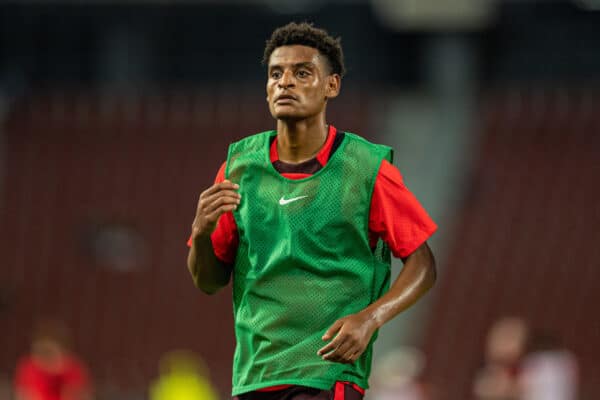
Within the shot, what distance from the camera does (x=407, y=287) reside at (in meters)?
3.67

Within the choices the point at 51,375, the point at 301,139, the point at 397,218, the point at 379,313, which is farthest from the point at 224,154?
the point at 379,313

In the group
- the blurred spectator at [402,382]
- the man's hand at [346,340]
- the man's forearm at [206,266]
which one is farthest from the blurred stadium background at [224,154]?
the man's hand at [346,340]

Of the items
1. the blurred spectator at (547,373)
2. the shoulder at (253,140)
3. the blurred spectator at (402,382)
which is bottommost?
the blurred spectator at (402,382)

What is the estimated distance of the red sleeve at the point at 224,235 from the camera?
3.87 meters

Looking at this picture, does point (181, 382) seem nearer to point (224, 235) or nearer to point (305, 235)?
point (224, 235)

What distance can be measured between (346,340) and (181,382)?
10.5 m

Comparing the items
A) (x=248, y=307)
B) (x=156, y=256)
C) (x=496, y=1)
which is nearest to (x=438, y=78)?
(x=496, y=1)

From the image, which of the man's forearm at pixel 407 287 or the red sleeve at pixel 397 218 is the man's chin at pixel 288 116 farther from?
the man's forearm at pixel 407 287

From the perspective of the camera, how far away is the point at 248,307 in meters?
3.76

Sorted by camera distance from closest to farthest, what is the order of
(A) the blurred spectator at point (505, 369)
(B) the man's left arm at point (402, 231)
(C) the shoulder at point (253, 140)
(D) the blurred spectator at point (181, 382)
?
1. (B) the man's left arm at point (402, 231)
2. (C) the shoulder at point (253, 140)
3. (A) the blurred spectator at point (505, 369)
4. (D) the blurred spectator at point (181, 382)

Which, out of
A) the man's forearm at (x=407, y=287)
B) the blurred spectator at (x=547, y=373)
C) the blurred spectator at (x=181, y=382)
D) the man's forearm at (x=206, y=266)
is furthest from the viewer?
the blurred spectator at (x=181, y=382)

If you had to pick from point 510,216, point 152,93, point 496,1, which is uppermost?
point 496,1

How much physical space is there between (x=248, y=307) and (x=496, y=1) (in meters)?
15.7

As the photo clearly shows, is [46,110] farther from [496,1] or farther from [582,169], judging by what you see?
[582,169]
